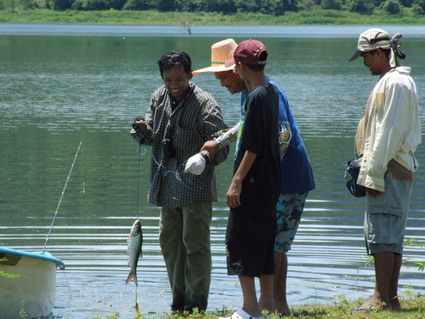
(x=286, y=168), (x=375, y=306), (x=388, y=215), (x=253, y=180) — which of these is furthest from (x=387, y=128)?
(x=375, y=306)

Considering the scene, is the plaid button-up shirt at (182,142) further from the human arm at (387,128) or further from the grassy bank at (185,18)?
the grassy bank at (185,18)

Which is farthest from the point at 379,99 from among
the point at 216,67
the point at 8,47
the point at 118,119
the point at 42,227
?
the point at 8,47

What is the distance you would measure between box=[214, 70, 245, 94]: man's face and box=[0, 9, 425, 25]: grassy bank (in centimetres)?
11330

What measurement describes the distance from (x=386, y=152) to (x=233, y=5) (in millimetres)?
119793

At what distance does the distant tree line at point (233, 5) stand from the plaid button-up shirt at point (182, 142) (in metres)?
117

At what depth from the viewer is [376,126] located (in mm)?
6059


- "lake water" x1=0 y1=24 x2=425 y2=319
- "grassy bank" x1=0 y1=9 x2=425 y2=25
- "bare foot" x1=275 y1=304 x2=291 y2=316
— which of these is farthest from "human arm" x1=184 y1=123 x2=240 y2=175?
"grassy bank" x1=0 y1=9 x2=425 y2=25

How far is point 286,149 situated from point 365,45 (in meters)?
0.82

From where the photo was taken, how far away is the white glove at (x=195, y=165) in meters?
6.08

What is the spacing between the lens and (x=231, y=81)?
630 cm

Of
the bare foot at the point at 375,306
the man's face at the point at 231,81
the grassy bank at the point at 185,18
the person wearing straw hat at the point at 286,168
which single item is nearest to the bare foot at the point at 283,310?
the person wearing straw hat at the point at 286,168

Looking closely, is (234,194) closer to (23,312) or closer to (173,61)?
(173,61)

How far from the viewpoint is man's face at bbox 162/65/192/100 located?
256 inches

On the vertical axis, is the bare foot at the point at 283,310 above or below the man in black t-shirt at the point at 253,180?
below
